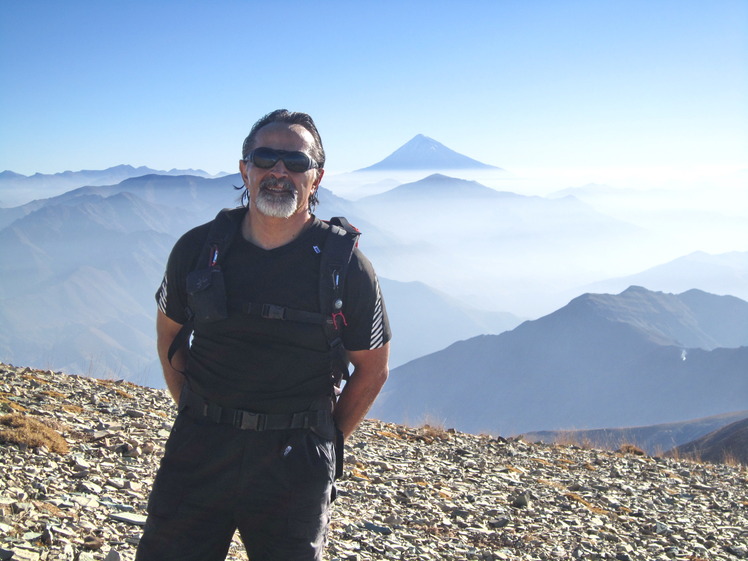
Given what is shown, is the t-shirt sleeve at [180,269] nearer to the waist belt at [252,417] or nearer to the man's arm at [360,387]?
the waist belt at [252,417]

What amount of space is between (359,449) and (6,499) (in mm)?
5643

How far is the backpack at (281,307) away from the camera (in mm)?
3266

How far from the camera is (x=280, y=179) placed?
139 inches

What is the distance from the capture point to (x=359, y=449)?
33.2ft

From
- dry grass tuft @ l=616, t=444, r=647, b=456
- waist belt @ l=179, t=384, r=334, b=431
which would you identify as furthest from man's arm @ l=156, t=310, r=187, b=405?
dry grass tuft @ l=616, t=444, r=647, b=456

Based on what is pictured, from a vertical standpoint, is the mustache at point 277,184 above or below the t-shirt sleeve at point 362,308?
above

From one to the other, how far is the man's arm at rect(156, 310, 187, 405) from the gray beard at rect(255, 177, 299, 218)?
33.6 inches

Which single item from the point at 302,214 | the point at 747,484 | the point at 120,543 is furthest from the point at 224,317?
the point at 747,484

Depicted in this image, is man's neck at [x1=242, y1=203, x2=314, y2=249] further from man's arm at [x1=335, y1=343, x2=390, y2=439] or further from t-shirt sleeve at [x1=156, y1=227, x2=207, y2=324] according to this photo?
man's arm at [x1=335, y1=343, x2=390, y2=439]

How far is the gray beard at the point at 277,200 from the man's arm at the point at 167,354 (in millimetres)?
852

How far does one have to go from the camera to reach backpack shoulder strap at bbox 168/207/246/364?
340cm

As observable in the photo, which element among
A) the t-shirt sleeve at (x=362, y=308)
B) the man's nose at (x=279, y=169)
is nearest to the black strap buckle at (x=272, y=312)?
the t-shirt sleeve at (x=362, y=308)

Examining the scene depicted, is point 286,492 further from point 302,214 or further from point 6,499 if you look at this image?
point 6,499

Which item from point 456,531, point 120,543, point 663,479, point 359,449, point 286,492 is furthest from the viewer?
point 663,479
